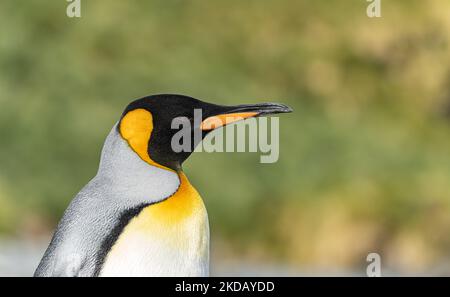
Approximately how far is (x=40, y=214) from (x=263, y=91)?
197 centimetres

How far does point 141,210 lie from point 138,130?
0.55ft

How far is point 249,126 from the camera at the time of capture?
210 inches

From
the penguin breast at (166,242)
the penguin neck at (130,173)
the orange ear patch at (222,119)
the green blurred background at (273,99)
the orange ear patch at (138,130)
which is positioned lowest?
the penguin breast at (166,242)

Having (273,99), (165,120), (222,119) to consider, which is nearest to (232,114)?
(222,119)

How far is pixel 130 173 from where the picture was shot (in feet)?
6.40

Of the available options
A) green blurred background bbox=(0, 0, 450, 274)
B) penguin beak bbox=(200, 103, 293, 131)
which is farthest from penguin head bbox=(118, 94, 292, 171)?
green blurred background bbox=(0, 0, 450, 274)

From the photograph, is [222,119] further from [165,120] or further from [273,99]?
[273,99]

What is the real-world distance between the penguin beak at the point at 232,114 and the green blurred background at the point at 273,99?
314cm

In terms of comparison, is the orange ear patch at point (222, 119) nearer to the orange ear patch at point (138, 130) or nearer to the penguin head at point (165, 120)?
the penguin head at point (165, 120)

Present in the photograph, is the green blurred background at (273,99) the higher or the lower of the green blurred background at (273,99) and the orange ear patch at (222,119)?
the higher

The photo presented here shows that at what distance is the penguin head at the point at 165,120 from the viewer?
1955 mm

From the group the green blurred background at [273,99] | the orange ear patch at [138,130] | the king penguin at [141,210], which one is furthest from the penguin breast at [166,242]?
the green blurred background at [273,99]

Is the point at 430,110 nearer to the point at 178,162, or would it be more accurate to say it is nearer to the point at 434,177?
the point at 434,177

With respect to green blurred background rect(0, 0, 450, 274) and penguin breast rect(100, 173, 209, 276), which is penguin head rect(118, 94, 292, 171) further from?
green blurred background rect(0, 0, 450, 274)
